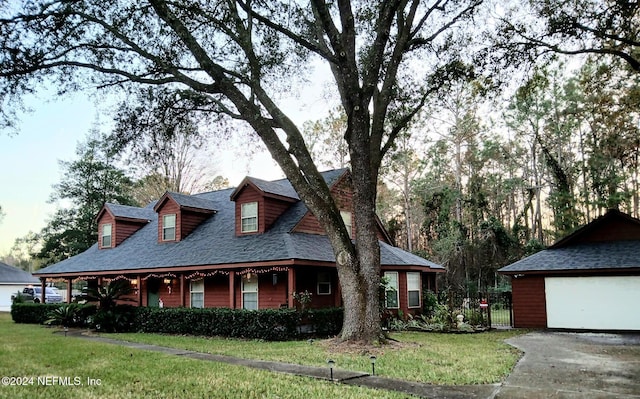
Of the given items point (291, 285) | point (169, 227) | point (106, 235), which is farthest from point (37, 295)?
point (291, 285)

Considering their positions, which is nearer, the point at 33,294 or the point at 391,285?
the point at 391,285

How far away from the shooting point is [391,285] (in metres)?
18.8

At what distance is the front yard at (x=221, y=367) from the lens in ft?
23.6

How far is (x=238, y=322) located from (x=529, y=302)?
10.2 meters

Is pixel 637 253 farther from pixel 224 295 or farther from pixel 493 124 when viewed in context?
pixel 493 124

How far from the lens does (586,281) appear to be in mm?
16203

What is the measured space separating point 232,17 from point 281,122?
3.31 metres

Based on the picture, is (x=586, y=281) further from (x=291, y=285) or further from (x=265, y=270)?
(x=265, y=270)

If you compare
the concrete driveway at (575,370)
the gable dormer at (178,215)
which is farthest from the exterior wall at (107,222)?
the concrete driveway at (575,370)

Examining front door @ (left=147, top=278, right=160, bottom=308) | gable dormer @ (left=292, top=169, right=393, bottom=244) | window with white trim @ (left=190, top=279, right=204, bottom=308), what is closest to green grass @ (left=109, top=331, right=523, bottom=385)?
window with white trim @ (left=190, top=279, right=204, bottom=308)

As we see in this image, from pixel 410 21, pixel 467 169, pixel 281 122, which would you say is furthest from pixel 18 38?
pixel 467 169

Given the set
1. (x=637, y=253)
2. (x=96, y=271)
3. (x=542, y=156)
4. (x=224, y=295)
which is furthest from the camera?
(x=542, y=156)

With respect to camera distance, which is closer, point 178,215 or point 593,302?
point 593,302

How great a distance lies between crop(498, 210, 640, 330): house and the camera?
1561cm
